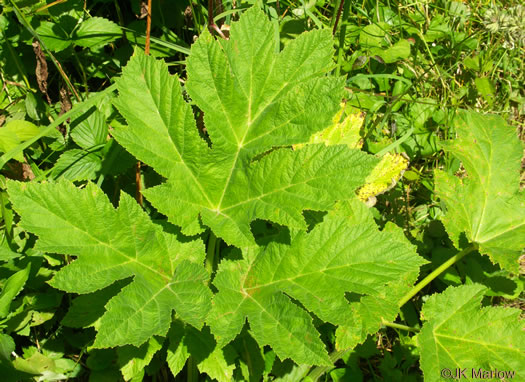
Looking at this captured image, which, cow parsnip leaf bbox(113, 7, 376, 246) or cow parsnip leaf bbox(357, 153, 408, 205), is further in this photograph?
cow parsnip leaf bbox(357, 153, 408, 205)

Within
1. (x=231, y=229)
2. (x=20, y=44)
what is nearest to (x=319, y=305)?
(x=231, y=229)

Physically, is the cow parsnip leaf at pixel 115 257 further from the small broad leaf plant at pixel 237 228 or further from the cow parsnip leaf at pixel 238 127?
the cow parsnip leaf at pixel 238 127

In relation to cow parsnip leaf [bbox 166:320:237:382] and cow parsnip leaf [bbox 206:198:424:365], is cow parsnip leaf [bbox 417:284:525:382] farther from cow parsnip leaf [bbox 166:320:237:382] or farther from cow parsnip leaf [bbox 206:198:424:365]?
cow parsnip leaf [bbox 166:320:237:382]

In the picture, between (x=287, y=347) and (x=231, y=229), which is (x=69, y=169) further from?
(x=287, y=347)

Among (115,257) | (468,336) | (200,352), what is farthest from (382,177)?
(115,257)

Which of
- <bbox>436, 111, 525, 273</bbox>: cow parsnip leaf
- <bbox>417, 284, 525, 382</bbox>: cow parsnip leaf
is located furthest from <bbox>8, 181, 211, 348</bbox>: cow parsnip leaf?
<bbox>436, 111, 525, 273</bbox>: cow parsnip leaf

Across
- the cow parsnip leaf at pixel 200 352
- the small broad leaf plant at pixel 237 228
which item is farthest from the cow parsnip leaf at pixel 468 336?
the cow parsnip leaf at pixel 200 352

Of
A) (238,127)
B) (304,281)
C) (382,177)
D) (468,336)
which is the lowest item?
(468,336)

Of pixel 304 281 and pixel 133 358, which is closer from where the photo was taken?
pixel 304 281

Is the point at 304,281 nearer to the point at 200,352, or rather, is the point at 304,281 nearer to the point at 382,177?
the point at 200,352
